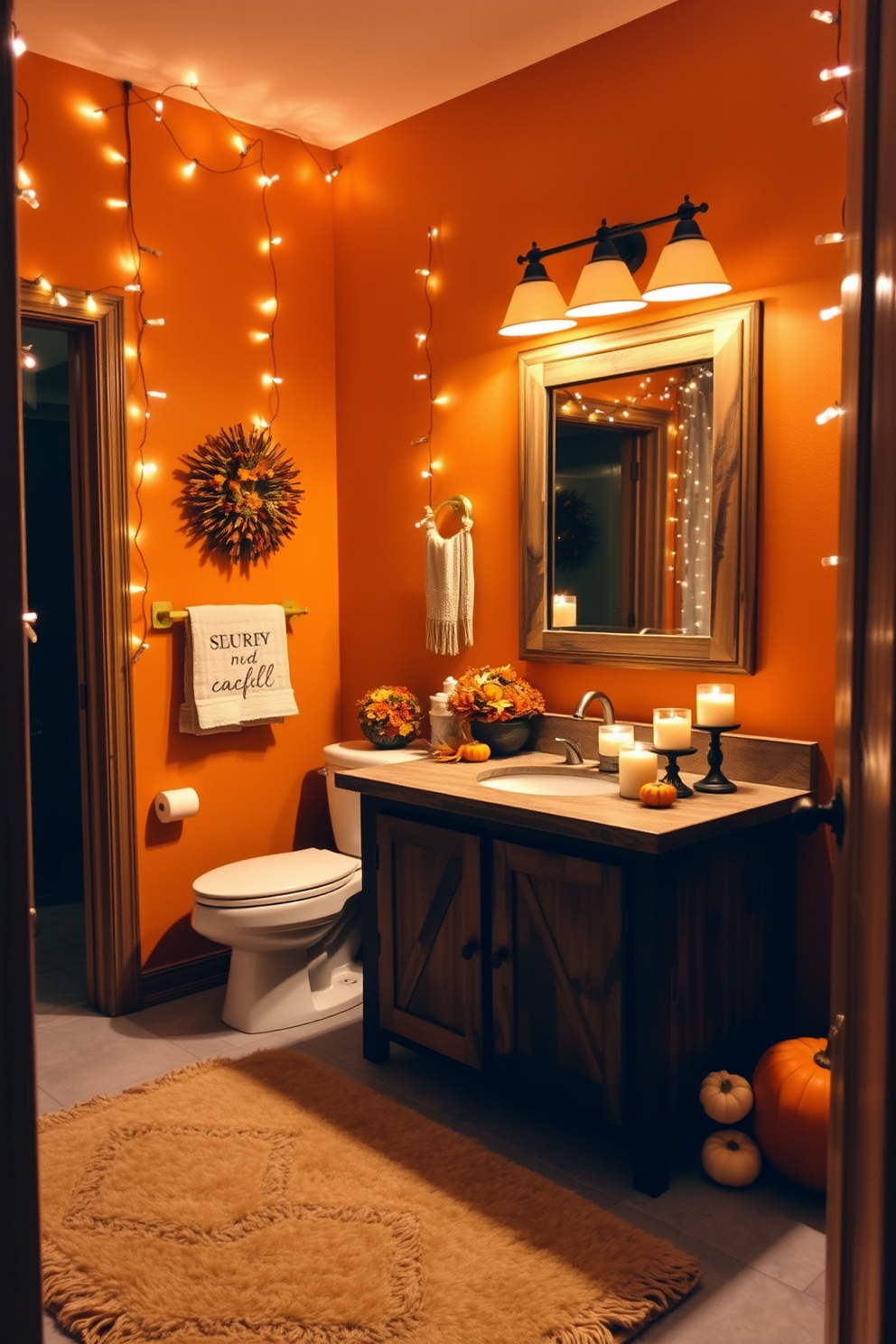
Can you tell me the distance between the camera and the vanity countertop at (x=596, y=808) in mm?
2160

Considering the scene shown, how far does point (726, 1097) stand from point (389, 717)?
59.7 inches

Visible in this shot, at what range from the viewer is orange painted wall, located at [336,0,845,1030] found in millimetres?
2467

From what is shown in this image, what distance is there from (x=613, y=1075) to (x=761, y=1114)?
0.32m

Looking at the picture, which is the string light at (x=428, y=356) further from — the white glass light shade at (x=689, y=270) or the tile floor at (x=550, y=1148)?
the tile floor at (x=550, y=1148)

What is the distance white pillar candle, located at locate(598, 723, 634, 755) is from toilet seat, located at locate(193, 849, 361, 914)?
0.90 meters

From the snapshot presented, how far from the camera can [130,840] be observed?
323cm

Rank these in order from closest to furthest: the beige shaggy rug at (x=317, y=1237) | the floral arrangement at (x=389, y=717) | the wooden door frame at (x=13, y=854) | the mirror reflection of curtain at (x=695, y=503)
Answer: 1. the wooden door frame at (x=13, y=854)
2. the beige shaggy rug at (x=317, y=1237)
3. the mirror reflection of curtain at (x=695, y=503)
4. the floral arrangement at (x=389, y=717)

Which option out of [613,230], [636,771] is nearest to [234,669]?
[636,771]

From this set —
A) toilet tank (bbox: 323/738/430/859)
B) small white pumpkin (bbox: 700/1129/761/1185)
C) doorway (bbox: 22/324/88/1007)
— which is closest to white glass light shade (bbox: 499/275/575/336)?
toilet tank (bbox: 323/738/430/859)

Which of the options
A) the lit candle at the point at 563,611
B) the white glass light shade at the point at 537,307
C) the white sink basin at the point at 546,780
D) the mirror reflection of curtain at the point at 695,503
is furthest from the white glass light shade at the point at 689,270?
the white sink basin at the point at 546,780

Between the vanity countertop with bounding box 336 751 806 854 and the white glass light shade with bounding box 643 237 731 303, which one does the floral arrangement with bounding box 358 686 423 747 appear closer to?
the vanity countertop with bounding box 336 751 806 854

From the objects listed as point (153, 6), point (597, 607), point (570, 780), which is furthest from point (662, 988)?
point (153, 6)

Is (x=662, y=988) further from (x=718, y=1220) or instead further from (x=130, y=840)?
(x=130, y=840)

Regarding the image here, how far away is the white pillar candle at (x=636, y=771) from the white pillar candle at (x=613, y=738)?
191 mm
